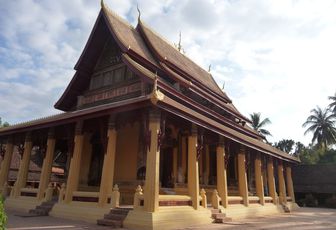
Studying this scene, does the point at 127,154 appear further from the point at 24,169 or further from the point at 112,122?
the point at 24,169

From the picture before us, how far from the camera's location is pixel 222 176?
1245 cm

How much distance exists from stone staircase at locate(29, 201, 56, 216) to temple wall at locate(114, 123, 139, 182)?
2.69m

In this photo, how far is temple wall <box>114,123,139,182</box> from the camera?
12727mm

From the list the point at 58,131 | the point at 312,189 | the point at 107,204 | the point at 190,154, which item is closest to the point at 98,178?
the point at 58,131

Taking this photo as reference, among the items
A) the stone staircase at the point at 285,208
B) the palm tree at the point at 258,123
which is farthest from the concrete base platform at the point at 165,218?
the palm tree at the point at 258,123

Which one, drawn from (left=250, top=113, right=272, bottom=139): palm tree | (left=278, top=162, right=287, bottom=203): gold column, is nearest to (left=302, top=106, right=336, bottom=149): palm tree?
(left=250, top=113, right=272, bottom=139): palm tree

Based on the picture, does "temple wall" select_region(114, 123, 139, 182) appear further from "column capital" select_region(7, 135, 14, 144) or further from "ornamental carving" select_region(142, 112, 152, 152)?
"column capital" select_region(7, 135, 14, 144)

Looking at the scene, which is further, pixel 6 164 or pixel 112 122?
pixel 6 164

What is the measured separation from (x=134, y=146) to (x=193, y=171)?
11.2ft

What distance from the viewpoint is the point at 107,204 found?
993cm

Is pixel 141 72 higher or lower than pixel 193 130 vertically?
higher

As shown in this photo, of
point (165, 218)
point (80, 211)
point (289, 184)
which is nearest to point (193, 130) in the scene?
point (165, 218)

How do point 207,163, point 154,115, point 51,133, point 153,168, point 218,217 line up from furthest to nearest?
point 207,163 → point 51,133 → point 218,217 → point 154,115 → point 153,168

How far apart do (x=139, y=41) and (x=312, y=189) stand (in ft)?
62.8
